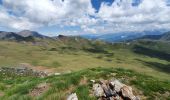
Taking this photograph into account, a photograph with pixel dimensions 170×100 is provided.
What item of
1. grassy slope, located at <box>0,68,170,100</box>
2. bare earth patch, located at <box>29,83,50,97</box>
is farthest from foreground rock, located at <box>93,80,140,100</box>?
bare earth patch, located at <box>29,83,50,97</box>

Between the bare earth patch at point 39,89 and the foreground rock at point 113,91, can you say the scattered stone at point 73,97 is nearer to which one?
the foreground rock at point 113,91

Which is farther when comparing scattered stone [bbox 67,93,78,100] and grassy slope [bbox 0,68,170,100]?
grassy slope [bbox 0,68,170,100]

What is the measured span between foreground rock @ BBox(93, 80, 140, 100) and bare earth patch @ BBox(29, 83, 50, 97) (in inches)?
163

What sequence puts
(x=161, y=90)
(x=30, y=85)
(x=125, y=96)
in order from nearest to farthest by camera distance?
(x=125, y=96), (x=161, y=90), (x=30, y=85)

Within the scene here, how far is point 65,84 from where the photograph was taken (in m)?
22.3

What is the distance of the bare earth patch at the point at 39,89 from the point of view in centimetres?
2220

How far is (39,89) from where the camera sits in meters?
22.9

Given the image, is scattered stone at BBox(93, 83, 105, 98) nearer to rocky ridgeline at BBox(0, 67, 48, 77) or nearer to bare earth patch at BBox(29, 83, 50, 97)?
bare earth patch at BBox(29, 83, 50, 97)

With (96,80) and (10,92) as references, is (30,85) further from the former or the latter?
(96,80)

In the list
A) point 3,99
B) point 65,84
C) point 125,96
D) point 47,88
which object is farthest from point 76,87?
point 3,99

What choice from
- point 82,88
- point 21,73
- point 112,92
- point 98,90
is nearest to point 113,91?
point 112,92

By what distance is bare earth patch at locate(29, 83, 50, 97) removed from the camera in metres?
22.2

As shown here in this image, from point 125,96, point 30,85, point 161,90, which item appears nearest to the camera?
point 125,96

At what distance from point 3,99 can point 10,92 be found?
4.76ft
